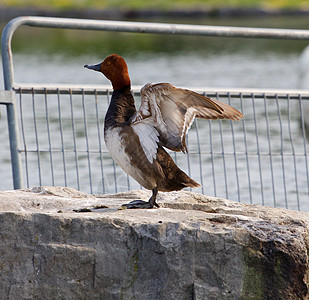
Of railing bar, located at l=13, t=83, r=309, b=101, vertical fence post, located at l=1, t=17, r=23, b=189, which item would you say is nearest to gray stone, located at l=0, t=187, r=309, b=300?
vertical fence post, located at l=1, t=17, r=23, b=189

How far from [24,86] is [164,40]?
20.9 meters

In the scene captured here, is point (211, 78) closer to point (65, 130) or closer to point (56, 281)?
point (65, 130)

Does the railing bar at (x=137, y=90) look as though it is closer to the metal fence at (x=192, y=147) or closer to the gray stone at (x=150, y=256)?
the metal fence at (x=192, y=147)

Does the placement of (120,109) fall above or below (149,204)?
above

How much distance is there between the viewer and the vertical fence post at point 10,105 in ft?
14.9

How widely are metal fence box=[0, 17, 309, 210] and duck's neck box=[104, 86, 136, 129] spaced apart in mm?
1053

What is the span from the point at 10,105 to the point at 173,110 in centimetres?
157

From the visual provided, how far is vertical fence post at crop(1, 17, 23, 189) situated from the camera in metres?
4.54

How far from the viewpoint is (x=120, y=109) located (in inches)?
142

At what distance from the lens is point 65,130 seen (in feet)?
35.2

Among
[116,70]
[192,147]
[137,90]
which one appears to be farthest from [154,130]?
[192,147]

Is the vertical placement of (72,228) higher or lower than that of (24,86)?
lower

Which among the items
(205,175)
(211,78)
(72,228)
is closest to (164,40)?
(211,78)

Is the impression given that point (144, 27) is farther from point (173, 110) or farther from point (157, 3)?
point (157, 3)
